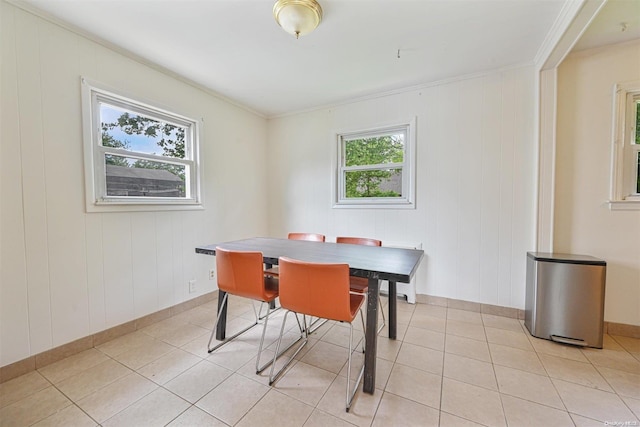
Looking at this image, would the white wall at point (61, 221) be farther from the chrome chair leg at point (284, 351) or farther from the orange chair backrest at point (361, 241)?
the orange chair backrest at point (361, 241)

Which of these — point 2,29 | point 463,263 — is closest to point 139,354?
point 2,29

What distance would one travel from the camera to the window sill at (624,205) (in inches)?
82.1

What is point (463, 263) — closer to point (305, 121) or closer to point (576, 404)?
point (576, 404)

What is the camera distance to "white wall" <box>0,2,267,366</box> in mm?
1649

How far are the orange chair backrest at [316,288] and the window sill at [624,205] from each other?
2.48m

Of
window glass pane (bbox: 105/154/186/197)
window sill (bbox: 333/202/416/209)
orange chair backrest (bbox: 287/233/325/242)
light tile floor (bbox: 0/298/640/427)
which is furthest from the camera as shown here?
window sill (bbox: 333/202/416/209)

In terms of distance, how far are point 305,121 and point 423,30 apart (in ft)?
6.38

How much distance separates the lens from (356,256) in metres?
1.83

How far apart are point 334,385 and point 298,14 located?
2.38 m

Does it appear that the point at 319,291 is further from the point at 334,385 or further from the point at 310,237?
the point at 310,237

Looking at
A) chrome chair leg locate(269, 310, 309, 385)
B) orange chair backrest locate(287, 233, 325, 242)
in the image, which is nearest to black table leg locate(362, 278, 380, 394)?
chrome chair leg locate(269, 310, 309, 385)

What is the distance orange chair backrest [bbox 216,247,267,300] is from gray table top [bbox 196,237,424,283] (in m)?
0.11

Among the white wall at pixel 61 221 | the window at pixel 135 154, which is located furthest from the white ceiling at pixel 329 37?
the window at pixel 135 154

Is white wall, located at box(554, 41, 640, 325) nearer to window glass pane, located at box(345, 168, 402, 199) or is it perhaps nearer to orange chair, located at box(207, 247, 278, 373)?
window glass pane, located at box(345, 168, 402, 199)
